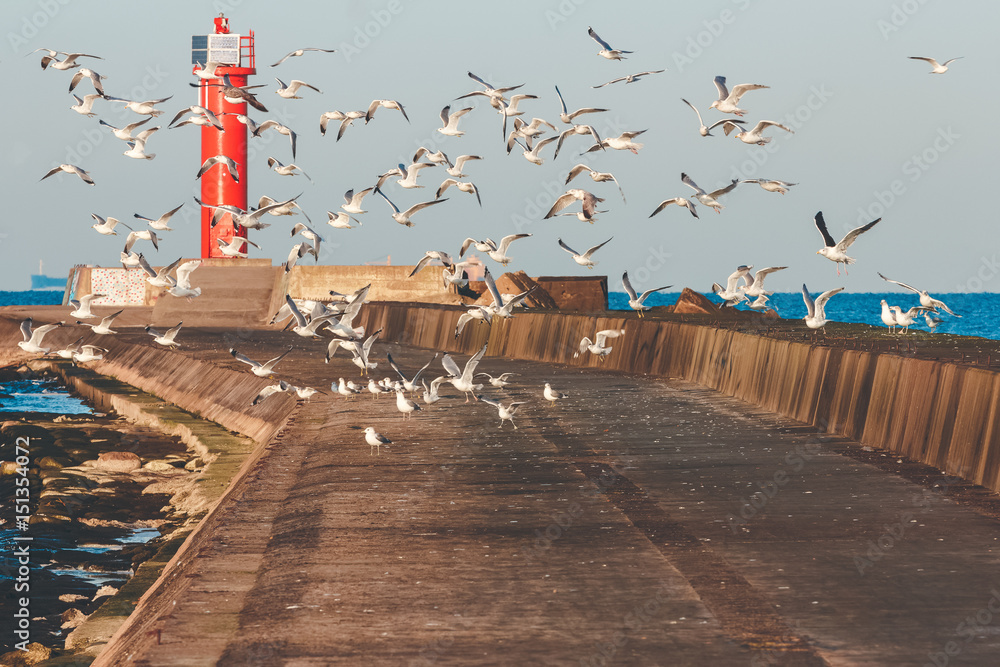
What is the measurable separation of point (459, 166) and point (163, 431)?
845cm

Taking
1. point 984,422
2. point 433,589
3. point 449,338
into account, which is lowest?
point 449,338

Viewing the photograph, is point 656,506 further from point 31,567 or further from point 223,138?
point 223,138

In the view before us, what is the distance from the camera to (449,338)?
33500 mm

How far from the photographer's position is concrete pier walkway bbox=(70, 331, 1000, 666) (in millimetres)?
6633

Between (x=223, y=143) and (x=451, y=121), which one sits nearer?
(x=451, y=121)

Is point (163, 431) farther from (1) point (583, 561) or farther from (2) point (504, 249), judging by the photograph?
(1) point (583, 561)

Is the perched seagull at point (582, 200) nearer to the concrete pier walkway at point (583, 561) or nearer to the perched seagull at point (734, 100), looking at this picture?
the perched seagull at point (734, 100)

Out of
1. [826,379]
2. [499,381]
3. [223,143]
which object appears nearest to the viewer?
[826,379]

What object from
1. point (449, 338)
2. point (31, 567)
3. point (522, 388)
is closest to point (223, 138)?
point (449, 338)

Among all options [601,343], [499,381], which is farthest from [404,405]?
[601,343]

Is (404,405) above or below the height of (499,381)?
above

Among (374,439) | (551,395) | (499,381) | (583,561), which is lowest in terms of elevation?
(499,381)

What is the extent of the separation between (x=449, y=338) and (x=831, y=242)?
644 inches

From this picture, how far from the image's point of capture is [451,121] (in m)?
24.9
